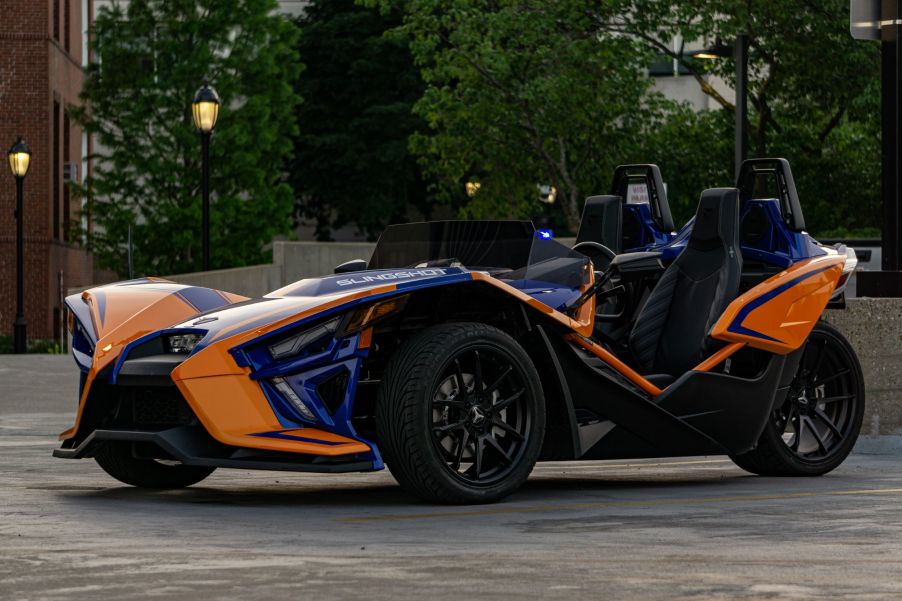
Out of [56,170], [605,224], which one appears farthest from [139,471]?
[56,170]

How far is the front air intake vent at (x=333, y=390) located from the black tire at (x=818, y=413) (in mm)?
2916

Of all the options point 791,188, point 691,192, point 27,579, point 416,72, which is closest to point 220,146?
point 691,192

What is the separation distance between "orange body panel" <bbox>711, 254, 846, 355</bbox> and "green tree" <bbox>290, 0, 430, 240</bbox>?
50061mm

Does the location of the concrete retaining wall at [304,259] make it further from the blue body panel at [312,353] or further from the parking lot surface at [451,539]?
the blue body panel at [312,353]

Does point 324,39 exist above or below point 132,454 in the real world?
above

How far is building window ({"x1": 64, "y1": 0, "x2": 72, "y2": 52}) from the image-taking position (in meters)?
50.2

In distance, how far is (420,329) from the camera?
339 inches

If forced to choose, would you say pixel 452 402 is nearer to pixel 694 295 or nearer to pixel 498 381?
pixel 498 381

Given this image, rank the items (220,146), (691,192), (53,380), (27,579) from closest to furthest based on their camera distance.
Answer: (27,579) < (53,380) < (691,192) < (220,146)

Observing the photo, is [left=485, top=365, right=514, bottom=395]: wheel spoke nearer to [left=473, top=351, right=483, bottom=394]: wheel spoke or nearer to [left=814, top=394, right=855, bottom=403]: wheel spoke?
[left=473, top=351, right=483, bottom=394]: wheel spoke

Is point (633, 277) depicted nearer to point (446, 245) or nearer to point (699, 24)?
point (446, 245)

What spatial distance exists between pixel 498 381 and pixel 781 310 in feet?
7.19

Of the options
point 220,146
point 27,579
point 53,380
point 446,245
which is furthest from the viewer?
point 220,146

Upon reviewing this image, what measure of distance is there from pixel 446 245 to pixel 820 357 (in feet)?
7.88
